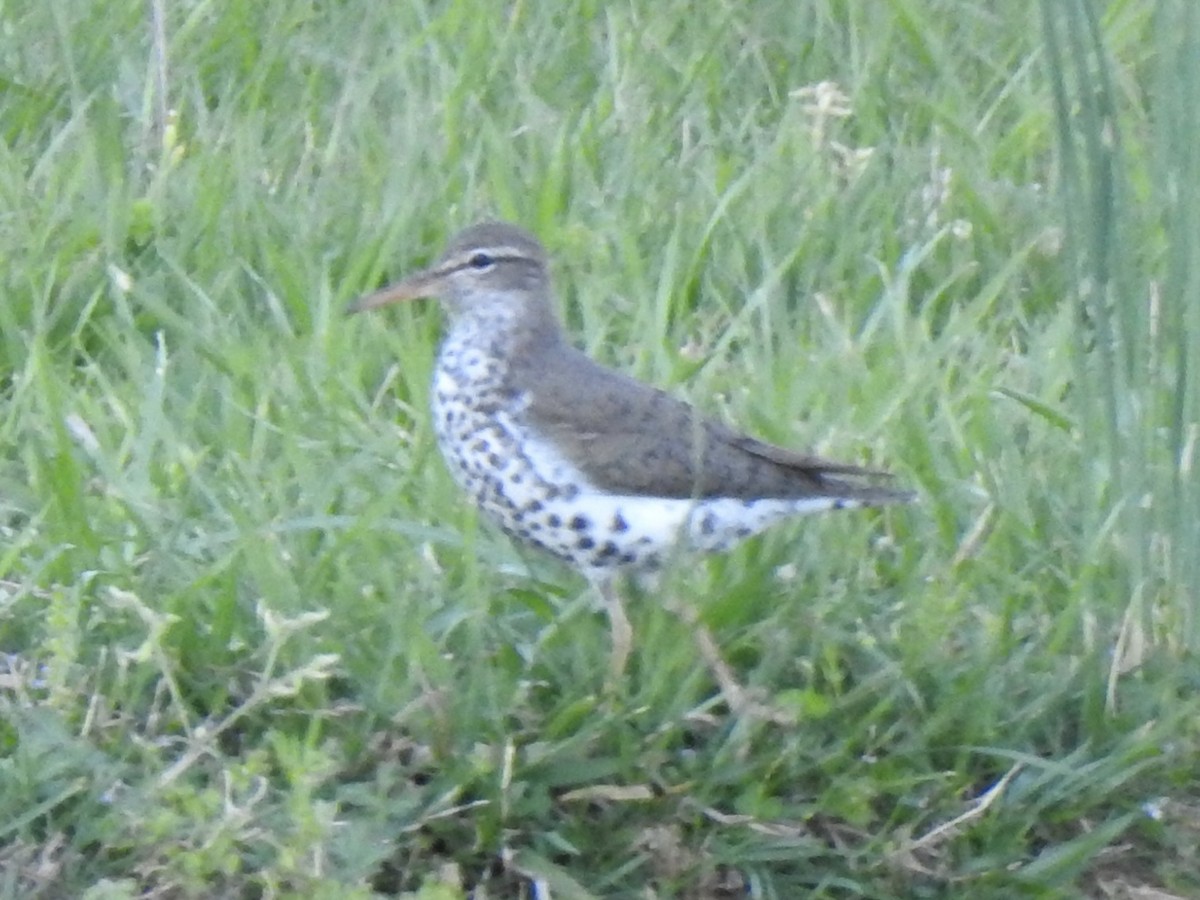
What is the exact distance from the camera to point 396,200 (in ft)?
18.9

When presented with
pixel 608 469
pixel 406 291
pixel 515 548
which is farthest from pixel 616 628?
pixel 406 291

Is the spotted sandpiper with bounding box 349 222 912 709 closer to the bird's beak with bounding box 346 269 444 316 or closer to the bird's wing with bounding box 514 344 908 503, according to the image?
the bird's wing with bounding box 514 344 908 503

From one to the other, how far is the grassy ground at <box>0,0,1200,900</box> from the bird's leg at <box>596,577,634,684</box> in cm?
5

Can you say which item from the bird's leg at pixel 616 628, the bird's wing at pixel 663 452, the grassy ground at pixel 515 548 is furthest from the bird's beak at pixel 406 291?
the bird's leg at pixel 616 628

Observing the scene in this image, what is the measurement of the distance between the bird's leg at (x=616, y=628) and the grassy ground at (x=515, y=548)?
2.0 inches

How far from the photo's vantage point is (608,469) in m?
4.30

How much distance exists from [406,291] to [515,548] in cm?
70

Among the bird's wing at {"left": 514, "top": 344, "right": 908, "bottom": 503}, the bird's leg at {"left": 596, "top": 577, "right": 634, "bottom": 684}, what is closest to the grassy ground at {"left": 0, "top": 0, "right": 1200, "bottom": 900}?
the bird's leg at {"left": 596, "top": 577, "right": 634, "bottom": 684}

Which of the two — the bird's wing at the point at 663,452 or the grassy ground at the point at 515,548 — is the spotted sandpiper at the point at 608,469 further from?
the grassy ground at the point at 515,548

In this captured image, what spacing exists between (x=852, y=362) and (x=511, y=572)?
1.08 meters

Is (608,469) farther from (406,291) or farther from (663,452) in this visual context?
(406,291)

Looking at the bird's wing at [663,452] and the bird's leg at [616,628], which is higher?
the bird's wing at [663,452]

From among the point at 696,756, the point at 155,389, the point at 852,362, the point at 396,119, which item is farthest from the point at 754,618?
the point at 396,119

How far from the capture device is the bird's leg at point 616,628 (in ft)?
13.3
